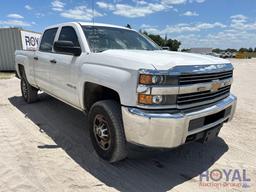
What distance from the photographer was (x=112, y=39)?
13.8 feet

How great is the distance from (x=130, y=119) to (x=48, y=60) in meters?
2.77

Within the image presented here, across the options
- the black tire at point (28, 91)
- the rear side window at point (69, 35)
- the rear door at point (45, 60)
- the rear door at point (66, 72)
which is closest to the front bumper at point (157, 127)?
the rear door at point (66, 72)

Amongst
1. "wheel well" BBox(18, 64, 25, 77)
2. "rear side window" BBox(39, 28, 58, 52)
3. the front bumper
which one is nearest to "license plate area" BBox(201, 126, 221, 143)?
the front bumper

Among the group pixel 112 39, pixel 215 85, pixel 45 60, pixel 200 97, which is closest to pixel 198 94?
pixel 200 97

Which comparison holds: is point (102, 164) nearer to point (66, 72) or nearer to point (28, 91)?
point (66, 72)

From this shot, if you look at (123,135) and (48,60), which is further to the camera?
(48,60)

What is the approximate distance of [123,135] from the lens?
313 centimetres

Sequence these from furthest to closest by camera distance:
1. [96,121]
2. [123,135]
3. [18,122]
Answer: [18,122]
[96,121]
[123,135]

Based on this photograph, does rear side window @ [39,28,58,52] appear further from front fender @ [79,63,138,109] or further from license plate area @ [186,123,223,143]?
license plate area @ [186,123,223,143]

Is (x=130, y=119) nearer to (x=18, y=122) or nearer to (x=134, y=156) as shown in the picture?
(x=134, y=156)

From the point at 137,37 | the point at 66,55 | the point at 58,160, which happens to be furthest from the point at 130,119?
the point at 137,37

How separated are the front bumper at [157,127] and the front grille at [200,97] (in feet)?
0.44

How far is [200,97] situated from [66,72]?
7.46ft

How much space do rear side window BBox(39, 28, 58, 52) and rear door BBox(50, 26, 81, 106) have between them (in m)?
0.47
